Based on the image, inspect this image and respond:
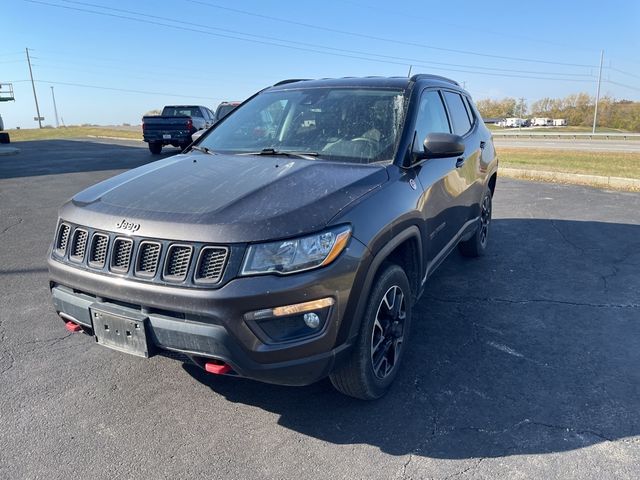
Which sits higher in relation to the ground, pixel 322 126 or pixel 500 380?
pixel 322 126

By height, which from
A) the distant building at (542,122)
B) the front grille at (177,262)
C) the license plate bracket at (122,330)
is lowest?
the distant building at (542,122)

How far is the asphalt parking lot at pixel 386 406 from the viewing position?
241cm

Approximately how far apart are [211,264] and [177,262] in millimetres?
180

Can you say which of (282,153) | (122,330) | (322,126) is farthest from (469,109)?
(122,330)

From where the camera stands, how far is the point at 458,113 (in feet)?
15.7

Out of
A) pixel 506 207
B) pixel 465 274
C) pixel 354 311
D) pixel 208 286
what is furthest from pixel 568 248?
pixel 208 286

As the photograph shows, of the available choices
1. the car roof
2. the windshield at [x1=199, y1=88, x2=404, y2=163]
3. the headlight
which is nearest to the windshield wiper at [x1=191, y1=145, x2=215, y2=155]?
the windshield at [x1=199, y1=88, x2=404, y2=163]

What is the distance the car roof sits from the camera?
371 cm

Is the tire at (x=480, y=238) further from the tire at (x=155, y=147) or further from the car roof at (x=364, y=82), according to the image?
the tire at (x=155, y=147)

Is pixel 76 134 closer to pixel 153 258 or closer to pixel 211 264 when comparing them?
pixel 153 258

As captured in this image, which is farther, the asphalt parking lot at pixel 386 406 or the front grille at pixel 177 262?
the asphalt parking lot at pixel 386 406

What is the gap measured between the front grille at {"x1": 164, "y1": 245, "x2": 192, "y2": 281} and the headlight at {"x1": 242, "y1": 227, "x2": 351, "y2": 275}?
29 cm

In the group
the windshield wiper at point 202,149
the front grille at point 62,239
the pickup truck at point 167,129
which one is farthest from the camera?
the pickup truck at point 167,129

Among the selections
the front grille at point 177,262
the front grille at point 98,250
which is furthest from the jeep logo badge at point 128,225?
the front grille at point 177,262
